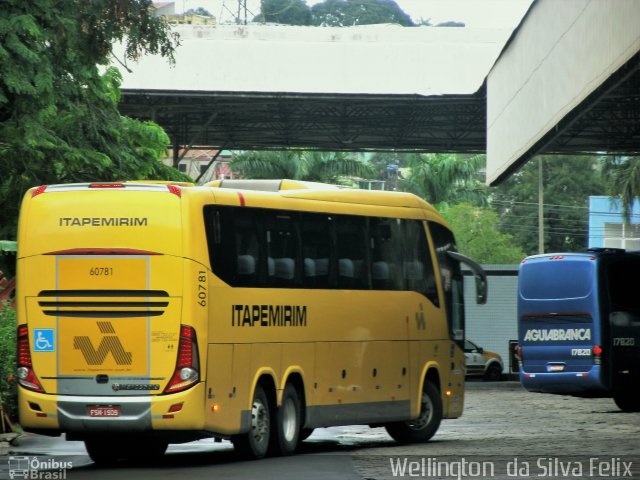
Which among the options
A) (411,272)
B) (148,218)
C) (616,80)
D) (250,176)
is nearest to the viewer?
(148,218)

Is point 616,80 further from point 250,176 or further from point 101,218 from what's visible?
point 250,176

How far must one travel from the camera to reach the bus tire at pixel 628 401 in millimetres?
29266

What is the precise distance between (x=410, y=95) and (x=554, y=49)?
12213 millimetres

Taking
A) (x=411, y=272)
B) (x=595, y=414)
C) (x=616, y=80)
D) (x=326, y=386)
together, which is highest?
(x=616, y=80)

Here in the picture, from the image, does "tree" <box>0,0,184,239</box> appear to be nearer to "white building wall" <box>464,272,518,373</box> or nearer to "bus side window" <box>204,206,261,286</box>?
"bus side window" <box>204,206,261,286</box>

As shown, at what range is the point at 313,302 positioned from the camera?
17.7 metres

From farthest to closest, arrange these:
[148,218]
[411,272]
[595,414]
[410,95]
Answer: [410,95] → [595,414] → [411,272] → [148,218]

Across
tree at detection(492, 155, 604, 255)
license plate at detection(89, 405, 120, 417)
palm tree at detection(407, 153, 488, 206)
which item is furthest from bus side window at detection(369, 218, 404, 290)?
tree at detection(492, 155, 604, 255)

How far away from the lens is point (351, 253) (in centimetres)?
1864

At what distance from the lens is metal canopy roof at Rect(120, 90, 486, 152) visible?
1655 inches

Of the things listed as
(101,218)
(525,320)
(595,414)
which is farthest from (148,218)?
(525,320)

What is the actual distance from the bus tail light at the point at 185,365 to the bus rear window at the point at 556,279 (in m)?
16.3

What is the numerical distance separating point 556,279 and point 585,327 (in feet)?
4.85

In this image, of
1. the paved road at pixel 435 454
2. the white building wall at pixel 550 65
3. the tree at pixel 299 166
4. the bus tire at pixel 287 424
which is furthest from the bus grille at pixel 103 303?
the tree at pixel 299 166
